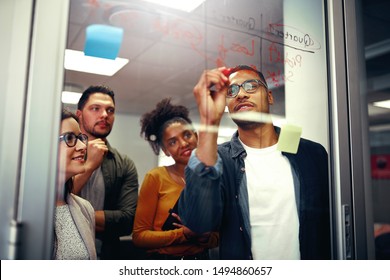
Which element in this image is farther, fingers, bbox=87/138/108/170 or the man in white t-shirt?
the man in white t-shirt

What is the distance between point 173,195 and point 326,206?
27.4 inches

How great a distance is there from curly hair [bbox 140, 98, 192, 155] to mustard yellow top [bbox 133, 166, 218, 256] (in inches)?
4.0

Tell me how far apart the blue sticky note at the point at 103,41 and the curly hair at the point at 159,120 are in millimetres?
223

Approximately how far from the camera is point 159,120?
3.89 feet

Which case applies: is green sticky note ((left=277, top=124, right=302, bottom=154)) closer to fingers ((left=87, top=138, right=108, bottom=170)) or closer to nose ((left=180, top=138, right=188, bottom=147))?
nose ((left=180, top=138, right=188, bottom=147))

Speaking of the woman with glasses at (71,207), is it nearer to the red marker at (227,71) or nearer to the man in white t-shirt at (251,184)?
the man in white t-shirt at (251,184)

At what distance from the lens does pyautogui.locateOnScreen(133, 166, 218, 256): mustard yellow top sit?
3.81 ft

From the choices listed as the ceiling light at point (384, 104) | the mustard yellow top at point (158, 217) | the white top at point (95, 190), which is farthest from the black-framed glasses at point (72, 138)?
the ceiling light at point (384, 104)

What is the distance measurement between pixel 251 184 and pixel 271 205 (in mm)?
116

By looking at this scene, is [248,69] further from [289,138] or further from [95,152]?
[95,152]

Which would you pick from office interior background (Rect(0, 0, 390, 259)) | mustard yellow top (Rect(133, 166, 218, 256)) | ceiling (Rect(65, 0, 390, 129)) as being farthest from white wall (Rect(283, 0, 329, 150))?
mustard yellow top (Rect(133, 166, 218, 256))

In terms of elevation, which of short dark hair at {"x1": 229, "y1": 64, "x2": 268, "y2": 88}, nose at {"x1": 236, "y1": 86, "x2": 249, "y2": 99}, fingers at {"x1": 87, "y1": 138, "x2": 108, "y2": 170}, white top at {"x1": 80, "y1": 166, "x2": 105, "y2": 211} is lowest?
white top at {"x1": 80, "y1": 166, "x2": 105, "y2": 211}

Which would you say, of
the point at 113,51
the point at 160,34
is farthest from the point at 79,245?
the point at 160,34
